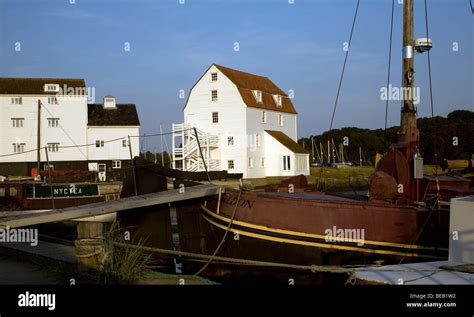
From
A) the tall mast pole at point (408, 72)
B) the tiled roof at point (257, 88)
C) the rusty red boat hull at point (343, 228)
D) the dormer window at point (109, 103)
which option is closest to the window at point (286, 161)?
the tiled roof at point (257, 88)

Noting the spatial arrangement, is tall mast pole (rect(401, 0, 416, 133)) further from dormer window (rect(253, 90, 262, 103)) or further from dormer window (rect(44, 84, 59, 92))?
dormer window (rect(44, 84, 59, 92))

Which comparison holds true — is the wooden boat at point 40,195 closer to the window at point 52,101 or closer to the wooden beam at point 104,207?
the wooden beam at point 104,207

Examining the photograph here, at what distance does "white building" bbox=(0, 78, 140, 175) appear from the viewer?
54.6 meters

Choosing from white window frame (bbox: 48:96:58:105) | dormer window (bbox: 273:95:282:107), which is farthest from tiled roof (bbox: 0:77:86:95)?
dormer window (bbox: 273:95:282:107)

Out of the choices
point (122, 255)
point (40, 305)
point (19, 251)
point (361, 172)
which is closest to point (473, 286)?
point (122, 255)

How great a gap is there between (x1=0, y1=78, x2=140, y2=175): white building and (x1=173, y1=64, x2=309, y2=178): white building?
749 centimetres

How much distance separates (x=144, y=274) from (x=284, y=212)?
3.41m

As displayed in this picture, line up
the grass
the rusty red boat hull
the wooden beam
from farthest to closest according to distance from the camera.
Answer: the rusty red boat hull < the wooden beam < the grass

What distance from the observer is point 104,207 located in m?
Result: 10.7

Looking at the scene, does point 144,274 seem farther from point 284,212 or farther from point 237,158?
point 237,158

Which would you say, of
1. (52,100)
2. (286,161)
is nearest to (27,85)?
(52,100)

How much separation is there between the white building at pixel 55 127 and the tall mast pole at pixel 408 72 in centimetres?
4264

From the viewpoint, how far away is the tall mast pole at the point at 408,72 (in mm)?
13469

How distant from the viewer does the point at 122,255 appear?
9094 mm
